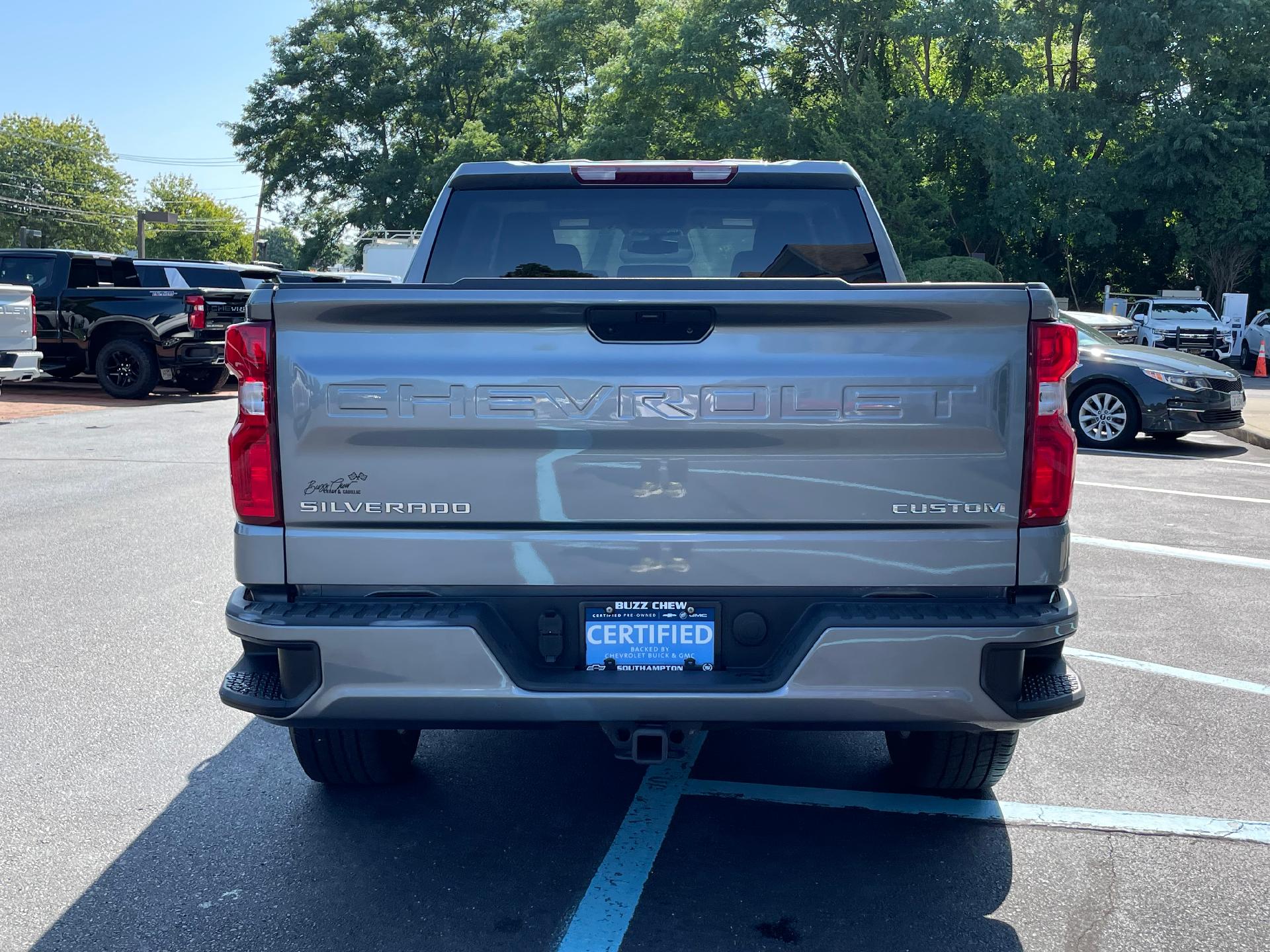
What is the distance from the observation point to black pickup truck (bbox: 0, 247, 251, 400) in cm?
1812

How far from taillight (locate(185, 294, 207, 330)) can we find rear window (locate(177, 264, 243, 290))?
3339mm

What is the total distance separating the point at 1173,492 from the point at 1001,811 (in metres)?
7.65

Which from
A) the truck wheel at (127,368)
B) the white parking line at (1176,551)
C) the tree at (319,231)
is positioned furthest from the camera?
the tree at (319,231)

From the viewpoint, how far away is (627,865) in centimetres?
350

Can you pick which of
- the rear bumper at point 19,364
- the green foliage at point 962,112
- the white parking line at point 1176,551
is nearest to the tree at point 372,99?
the green foliage at point 962,112

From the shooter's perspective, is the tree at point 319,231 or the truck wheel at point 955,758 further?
the tree at point 319,231

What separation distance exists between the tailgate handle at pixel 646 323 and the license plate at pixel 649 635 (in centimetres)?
67

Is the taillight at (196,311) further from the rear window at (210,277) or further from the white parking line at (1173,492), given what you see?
the white parking line at (1173,492)

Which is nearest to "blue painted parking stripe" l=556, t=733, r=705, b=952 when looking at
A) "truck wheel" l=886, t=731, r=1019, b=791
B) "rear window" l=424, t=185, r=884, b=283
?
"truck wheel" l=886, t=731, r=1019, b=791

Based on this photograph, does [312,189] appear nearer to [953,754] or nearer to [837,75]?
[837,75]

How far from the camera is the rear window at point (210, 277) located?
21.5 metres

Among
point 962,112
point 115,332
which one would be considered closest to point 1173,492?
point 115,332

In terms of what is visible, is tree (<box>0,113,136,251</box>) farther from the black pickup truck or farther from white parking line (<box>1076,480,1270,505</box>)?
white parking line (<box>1076,480,1270,505</box>)

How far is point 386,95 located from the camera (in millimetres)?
52750
